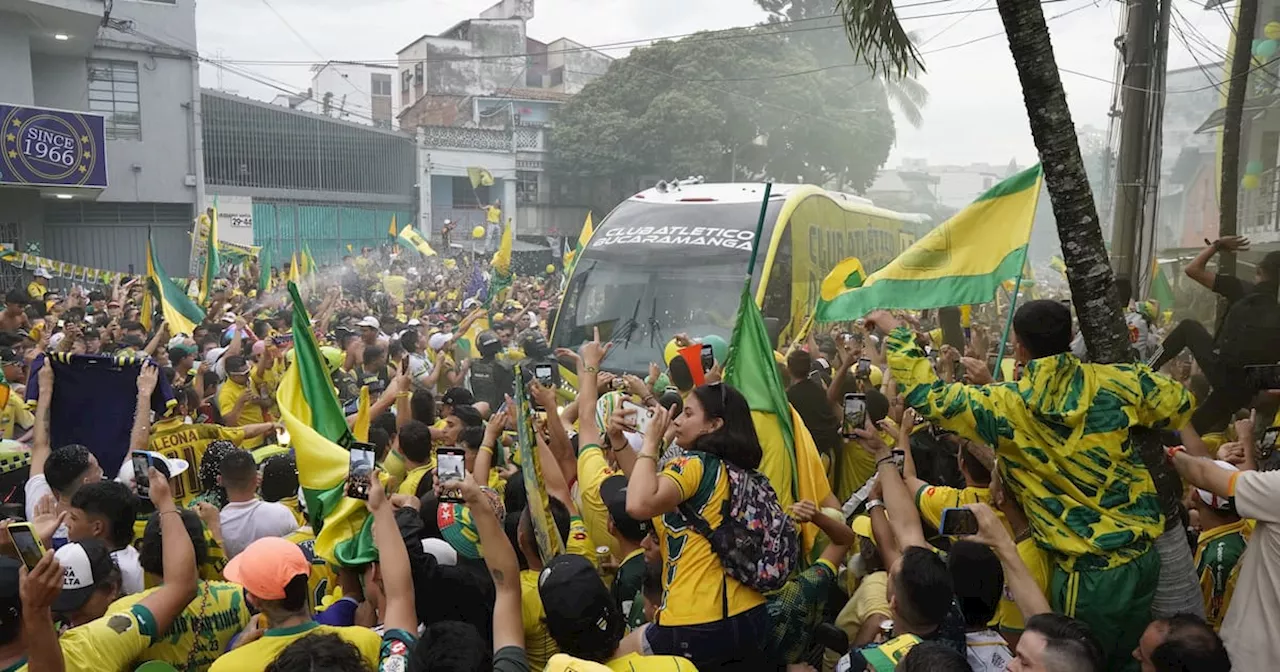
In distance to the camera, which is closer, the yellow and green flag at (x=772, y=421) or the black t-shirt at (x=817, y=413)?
the yellow and green flag at (x=772, y=421)

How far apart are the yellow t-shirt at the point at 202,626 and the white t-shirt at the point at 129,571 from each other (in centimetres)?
52

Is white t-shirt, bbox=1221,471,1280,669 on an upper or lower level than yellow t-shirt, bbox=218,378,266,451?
upper

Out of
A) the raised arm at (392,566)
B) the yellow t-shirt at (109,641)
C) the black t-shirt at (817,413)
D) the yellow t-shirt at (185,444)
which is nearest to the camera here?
the yellow t-shirt at (109,641)

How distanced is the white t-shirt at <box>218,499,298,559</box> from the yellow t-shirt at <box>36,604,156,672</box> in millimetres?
1293

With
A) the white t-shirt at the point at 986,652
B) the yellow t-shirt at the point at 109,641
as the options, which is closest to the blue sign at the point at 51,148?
the yellow t-shirt at the point at 109,641

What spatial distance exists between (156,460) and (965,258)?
149 inches

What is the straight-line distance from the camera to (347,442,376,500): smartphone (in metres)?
3.29

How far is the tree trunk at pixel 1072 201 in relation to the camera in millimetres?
3705

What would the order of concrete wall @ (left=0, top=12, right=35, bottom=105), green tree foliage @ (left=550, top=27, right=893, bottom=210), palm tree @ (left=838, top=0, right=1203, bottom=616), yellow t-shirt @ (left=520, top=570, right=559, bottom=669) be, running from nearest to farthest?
1. yellow t-shirt @ (left=520, top=570, right=559, bottom=669)
2. palm tree @ (left=838, top=0, right=1203, bottom=616)
3. concrete wall @ (left=0, top=12, right=35, bottom=105)
4. green tree foliage @ (left=550, top=27, right=893, bottom=210)

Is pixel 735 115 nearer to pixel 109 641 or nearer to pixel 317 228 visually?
pixel 317 228

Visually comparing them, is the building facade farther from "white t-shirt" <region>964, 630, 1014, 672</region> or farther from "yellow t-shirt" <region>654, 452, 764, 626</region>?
"white t-shirt" <region>964, 630, 1014, 672</region>

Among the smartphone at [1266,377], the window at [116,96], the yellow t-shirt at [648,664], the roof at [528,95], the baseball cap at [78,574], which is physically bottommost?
the yellow t-shirt at [648,664]

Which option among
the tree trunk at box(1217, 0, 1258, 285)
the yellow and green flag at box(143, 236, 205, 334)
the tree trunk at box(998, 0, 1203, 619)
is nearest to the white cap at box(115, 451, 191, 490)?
the tree trunk at box(998, 0, 1203, 619)

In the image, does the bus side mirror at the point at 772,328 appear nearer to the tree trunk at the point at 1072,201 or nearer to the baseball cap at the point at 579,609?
the tree trunk at the point at 1072,201
